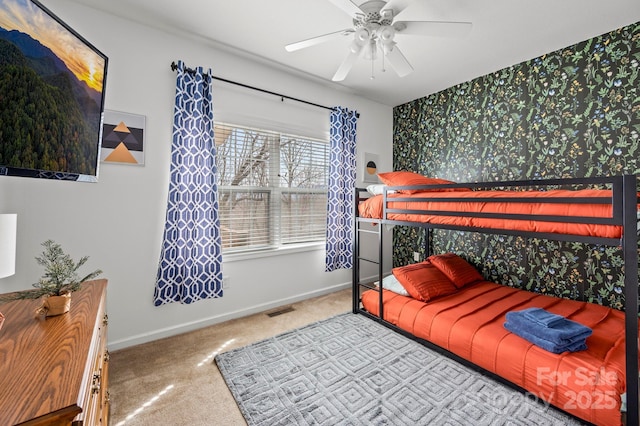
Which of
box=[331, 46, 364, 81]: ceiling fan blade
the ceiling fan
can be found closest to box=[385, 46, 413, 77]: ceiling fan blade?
the ceiling fan

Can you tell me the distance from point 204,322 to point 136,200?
1219 millimetres

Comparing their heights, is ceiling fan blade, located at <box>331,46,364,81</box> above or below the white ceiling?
below

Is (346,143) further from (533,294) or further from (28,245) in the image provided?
(28,245)

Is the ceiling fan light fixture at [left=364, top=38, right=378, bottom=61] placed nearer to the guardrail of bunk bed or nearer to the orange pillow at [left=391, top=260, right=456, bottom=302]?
the guardrail of bunk bed

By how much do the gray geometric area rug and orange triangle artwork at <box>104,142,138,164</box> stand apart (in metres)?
1.66

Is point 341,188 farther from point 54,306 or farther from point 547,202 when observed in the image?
point 54,306

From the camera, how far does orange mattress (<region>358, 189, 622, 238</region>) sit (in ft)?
4.65

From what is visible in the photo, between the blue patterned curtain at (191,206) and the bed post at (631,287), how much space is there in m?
2.60

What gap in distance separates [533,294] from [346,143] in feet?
8.02

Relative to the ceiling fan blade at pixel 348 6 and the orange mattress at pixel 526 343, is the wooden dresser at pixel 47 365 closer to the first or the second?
the ceiling fan blade at pixel 348 6

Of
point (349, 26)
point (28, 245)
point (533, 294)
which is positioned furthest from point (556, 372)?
point (28, 245)

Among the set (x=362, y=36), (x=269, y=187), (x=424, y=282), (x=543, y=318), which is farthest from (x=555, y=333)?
(x=269, y=187)

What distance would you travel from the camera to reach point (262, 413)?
1561mm

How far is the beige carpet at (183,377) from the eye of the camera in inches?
61.2
